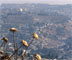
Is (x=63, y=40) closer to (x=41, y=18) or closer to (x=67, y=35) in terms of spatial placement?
(x=67, y=35)

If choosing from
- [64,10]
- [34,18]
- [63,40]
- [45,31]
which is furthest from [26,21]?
[64,10]

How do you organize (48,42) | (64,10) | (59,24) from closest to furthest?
(48,42) → (59,24) → (64,10)

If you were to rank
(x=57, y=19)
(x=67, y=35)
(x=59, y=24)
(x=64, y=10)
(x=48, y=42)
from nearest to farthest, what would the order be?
(x=48, y=42) < (x=67, y=35) < (x=59, y=24) < (x=57, y=19) < (x=64, y=10)

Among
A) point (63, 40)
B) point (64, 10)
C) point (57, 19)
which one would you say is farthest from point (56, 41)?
point (64, 10)

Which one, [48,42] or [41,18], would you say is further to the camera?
[41,18]

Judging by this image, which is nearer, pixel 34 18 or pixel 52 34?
pixel 52 34

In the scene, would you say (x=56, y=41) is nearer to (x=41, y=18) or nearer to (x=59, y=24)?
(x=59, y=24)

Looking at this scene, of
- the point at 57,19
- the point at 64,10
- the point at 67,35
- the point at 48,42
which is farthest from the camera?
the point at 64,10

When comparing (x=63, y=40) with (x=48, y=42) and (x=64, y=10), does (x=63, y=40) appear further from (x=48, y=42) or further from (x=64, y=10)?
(x=64, y=10)
